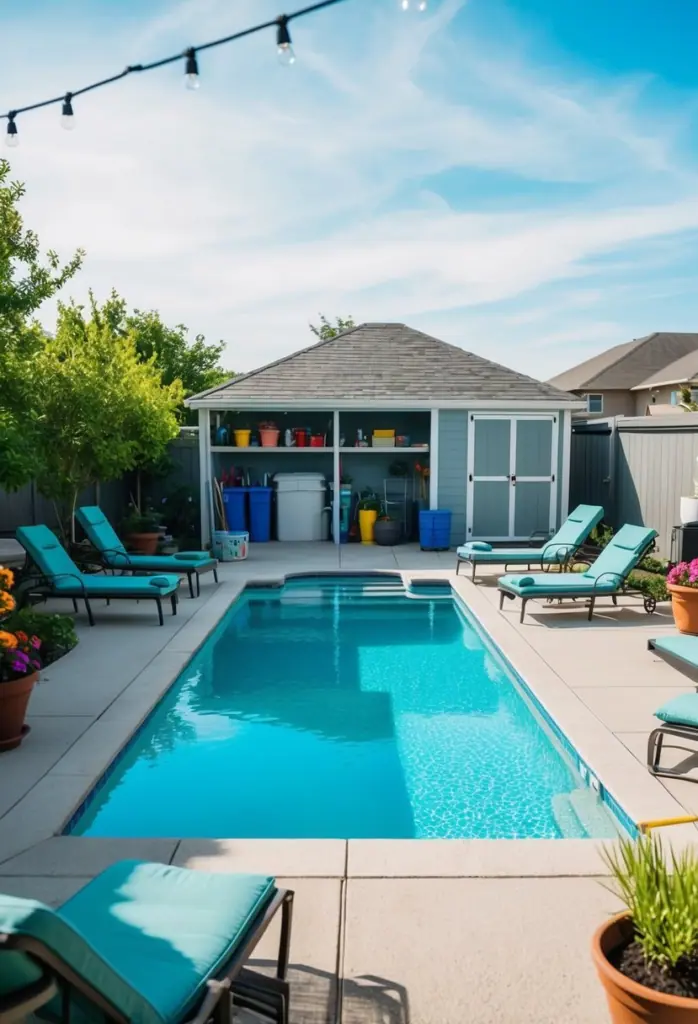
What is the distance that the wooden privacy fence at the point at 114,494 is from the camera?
1096cm

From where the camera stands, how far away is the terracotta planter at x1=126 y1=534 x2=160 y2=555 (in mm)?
12156

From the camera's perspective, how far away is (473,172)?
10.6m

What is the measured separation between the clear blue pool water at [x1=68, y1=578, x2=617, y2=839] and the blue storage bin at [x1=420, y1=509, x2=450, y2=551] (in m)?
4.95

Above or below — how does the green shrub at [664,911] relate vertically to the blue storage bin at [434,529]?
below

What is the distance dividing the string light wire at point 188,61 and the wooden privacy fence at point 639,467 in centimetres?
763

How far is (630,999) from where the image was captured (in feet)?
6.84

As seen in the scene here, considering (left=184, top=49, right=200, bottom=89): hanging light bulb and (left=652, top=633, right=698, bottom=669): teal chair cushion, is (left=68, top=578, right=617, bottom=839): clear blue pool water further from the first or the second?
(left=184, top=49, right=200, bottom=89): hanging light bulb

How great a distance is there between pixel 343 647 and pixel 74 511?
14.6ft

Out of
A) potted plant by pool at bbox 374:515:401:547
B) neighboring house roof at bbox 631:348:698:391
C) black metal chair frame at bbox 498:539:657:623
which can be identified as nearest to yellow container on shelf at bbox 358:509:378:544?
potted plant by pool at bbox 374:515:401:547

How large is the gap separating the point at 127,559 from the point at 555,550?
530 cm

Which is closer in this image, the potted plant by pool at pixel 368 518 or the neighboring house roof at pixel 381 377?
the neighboring house roof at pixel 381 377

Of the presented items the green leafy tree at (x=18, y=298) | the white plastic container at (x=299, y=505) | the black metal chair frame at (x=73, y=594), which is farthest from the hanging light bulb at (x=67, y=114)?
the white plastic container at (x=299, y=505)

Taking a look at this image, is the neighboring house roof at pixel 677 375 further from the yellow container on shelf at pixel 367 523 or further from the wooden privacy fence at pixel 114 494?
the wooden privacy fence at pixel 114 494

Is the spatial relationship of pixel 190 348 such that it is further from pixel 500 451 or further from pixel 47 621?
pixel 47 621
